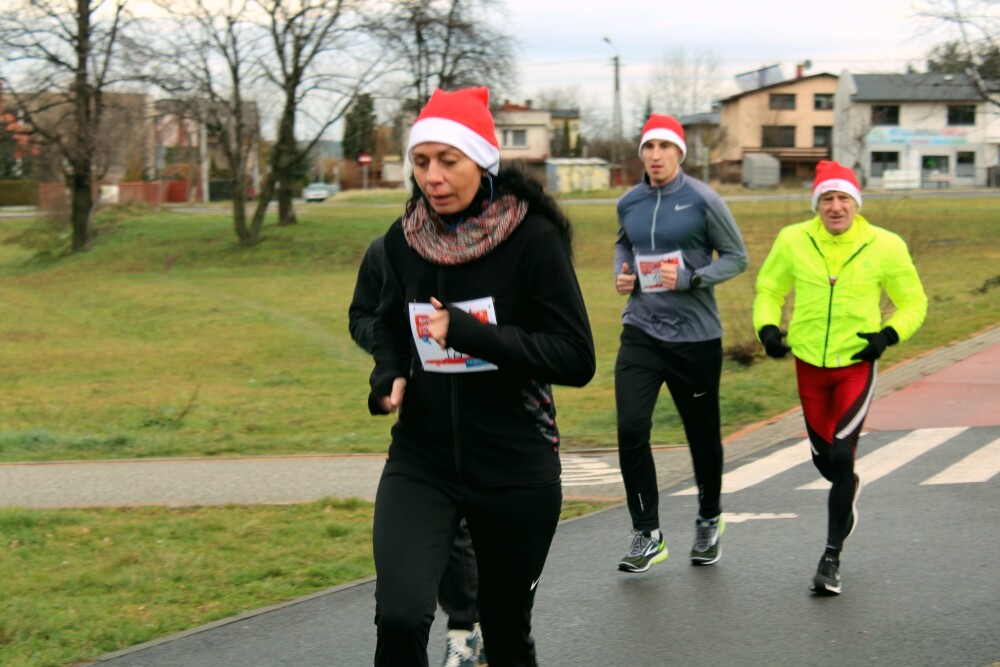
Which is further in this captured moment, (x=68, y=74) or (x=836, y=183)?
(x=68, y=74)

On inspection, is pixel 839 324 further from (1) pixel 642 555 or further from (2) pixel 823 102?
(2) pixel 823 102

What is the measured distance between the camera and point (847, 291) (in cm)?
568

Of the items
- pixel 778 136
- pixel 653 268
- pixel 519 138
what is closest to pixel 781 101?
pixel 778 136

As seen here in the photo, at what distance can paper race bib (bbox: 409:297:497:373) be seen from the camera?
336 centimetres

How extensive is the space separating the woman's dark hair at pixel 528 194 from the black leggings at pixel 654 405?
8.13ft

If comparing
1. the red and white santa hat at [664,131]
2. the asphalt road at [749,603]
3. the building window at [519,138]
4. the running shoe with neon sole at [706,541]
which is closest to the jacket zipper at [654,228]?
the red and white santa hat at [664,131]

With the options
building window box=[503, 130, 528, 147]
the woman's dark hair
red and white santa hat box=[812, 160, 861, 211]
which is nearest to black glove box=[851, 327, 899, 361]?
red and white santa hat box=[812, 160, 861, 211]

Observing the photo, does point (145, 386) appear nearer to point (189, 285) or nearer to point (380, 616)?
point (380, 616)

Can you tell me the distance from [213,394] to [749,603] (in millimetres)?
10967

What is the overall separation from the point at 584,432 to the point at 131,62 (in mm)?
32499

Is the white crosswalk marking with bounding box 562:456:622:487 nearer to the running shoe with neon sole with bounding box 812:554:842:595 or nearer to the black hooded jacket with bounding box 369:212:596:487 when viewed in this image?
the running shoe with neon sole with bounding box 812:554:842:595

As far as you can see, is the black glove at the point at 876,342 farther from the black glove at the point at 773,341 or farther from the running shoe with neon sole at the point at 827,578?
the running shoe with neon sole at the point at 827,578

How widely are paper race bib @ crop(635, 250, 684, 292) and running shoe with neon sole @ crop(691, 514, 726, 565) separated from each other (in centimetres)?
111

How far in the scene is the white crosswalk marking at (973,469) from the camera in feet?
25.9
